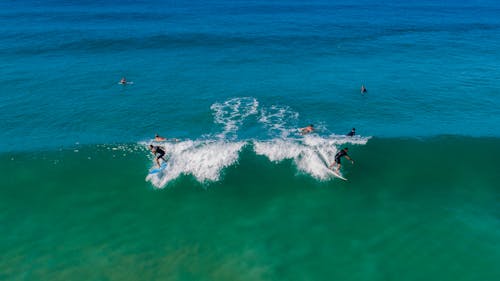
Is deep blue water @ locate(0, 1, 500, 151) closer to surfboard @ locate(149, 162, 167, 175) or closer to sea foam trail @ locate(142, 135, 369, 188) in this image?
sea foam trail @ locate(142, 135, 369, 188)

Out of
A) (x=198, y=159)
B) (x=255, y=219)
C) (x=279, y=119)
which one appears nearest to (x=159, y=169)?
(x=198, y=159)

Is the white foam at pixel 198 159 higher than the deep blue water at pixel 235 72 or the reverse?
the reverse

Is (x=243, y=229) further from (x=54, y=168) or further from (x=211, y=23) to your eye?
(x=211, y=23)

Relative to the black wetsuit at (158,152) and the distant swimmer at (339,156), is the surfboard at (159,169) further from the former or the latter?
the distant swimmer at (339,156)

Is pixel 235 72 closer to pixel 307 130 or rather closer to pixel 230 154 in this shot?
pixel 307 130

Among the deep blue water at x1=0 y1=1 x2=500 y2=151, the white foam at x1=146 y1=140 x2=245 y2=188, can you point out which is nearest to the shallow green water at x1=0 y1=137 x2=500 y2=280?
the white foam at x1=146 y1=140 x2=245 y2=188

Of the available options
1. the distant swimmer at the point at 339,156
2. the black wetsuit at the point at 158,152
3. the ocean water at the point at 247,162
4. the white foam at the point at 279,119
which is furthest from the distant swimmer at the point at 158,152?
the distant swimmer at the point at 339,156

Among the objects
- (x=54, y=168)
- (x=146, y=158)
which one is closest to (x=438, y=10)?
(x=146, y=158)
